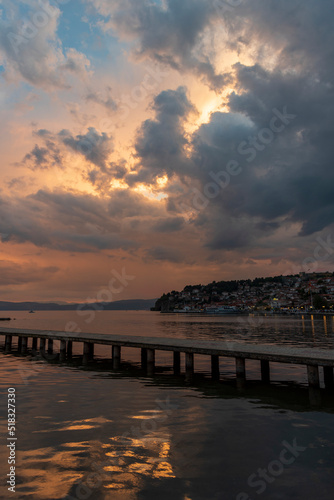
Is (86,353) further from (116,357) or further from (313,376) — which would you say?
(313,376)

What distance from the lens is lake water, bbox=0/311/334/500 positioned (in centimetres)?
718

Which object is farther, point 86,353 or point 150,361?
point 86,353

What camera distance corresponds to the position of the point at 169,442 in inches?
375

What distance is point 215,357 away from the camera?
2072 centimetres

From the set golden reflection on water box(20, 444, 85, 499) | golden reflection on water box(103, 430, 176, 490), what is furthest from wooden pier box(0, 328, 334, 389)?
golden reflection on water box(20, 444, 85, 499)

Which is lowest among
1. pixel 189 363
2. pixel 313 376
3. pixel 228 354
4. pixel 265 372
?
pixel 265 372

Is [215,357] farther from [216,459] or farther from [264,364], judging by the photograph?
[216,459]

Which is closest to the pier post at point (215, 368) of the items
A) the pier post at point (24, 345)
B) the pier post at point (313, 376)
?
the pier post at point (313, 376)

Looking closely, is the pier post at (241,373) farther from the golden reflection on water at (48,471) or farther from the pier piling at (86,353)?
the pier piling at (86,353)

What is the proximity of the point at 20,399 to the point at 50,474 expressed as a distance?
7592 mm

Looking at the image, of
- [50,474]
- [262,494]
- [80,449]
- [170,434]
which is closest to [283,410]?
[170,434]

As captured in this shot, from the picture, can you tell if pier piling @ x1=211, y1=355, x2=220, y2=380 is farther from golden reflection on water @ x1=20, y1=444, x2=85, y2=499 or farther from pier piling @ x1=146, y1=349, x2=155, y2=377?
golden reflection on water @ x1=20, y1=444, x2=85, y2=499

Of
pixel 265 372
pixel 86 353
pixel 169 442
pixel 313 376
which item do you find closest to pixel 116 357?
pixel 86 353

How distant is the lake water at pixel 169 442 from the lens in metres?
7.18
